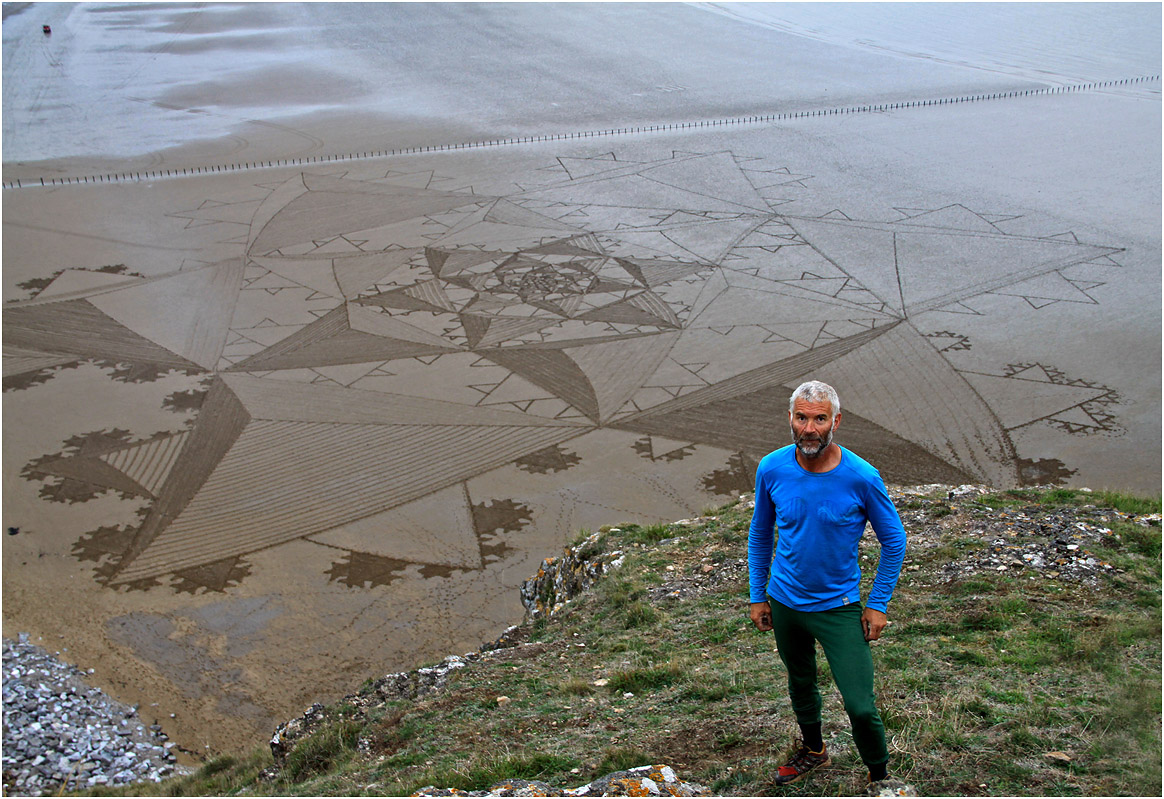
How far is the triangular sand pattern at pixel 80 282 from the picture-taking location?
82.8 feet

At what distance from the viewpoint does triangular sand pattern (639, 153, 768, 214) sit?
3039 cm

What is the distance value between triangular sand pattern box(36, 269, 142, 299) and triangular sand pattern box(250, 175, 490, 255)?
11.7ft

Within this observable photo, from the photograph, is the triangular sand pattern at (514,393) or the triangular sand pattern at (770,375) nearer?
the triangular sand pattern at (770,375)

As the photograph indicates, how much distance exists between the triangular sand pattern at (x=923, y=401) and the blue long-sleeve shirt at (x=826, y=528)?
11832mm

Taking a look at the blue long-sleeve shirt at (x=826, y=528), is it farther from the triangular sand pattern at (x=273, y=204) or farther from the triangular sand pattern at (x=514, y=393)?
the triangular sand pattern at (x=273, y=204)

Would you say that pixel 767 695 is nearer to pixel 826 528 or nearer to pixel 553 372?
pixel 826 528

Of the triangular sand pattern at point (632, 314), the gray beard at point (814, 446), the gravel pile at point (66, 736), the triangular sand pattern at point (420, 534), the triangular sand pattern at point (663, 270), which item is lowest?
the gravel pile at point (66, 736)

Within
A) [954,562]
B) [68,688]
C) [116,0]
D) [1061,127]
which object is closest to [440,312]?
[68,688]

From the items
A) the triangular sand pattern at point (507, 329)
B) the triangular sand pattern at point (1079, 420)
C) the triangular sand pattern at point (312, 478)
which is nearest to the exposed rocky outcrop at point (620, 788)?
the triangular sand pattern at point (312, 478)

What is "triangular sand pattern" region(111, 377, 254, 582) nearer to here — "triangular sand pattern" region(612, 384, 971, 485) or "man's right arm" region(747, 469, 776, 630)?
"triangular sand pattern" region(612, 384, 971, 485)

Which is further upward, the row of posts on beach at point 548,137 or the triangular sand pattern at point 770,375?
the row of posts on beach at point 548,137

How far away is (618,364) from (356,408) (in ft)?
17.4

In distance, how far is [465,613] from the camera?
13438 mm

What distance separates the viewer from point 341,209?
3050cm
